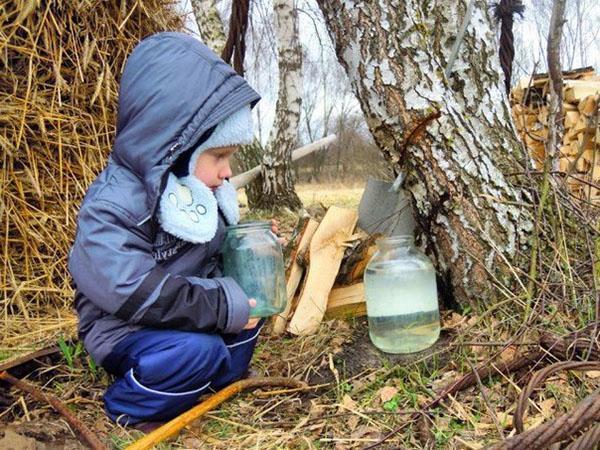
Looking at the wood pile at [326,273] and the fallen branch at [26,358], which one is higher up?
the wood pile at [326,273]

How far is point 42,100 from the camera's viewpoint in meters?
3.17

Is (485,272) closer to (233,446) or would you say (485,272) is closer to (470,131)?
(470,131)

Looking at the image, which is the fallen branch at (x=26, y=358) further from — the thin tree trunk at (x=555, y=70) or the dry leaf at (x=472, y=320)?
the thin tree trunk at (x=555, y=70)

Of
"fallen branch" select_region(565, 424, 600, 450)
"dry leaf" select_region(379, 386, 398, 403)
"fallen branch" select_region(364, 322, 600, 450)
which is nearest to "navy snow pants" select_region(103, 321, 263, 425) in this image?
"dry leaf" select_region(379, 386, 398, 403)

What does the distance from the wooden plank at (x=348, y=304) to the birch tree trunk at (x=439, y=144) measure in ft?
1.22

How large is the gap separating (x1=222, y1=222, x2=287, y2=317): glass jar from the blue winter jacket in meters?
0.13

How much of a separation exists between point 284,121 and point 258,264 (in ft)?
16.6

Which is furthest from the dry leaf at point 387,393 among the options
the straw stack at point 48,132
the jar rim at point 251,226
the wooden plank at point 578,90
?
the wooden plank at point 578,90

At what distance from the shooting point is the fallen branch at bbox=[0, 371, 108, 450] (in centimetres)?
177

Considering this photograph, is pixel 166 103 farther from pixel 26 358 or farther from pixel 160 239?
pixel 26 358

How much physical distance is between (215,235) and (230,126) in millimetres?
412

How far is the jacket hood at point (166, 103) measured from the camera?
6.24 feet

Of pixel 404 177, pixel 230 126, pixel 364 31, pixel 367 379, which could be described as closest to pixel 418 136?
pixel 404 177

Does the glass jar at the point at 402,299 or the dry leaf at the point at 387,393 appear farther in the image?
the glass jar at the point at 402,299
